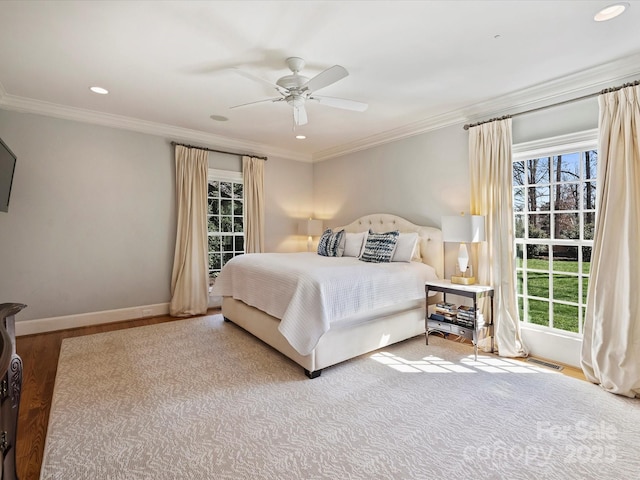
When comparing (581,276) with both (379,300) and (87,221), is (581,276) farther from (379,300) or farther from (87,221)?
(87,221)

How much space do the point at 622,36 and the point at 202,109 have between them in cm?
401

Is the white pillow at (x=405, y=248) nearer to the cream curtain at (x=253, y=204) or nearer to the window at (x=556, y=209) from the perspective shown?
the window at (x=556, y=209)

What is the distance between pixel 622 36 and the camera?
237 centimetres

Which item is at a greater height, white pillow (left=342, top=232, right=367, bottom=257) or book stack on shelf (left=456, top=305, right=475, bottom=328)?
white pillow (left=342, top=232, right=367, bottom=257)

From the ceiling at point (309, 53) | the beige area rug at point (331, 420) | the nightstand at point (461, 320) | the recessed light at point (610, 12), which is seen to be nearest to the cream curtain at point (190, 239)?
the ceiling at point (309, 53)

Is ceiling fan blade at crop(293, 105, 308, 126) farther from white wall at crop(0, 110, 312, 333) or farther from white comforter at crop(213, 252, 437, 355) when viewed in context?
white wall at crop(0, 110, 312, 333)

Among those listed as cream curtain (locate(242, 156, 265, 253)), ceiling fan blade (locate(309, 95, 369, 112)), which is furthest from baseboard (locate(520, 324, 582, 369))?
cream curtain (locate(242, 156, 265, 253))

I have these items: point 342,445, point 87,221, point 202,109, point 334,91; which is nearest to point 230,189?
point 202,109

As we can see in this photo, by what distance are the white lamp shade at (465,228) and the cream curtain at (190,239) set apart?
11.4 feet

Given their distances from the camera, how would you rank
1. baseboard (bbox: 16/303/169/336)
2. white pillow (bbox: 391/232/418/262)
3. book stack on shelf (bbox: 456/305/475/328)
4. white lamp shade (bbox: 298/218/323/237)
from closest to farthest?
book stack on shelf (bbox: 456/305/475/328)
baseboard (bbox: 16/303/169/336)
white pillow (bbox: 391/232/418/262)
white lamp shade (bbox: 298/218/323/237)

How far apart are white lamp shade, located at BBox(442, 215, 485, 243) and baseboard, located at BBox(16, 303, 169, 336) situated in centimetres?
404

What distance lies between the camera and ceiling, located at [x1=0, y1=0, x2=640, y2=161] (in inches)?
84.2

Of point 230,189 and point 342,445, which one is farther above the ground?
point 230,189

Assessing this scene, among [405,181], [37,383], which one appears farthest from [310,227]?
[37,383]
